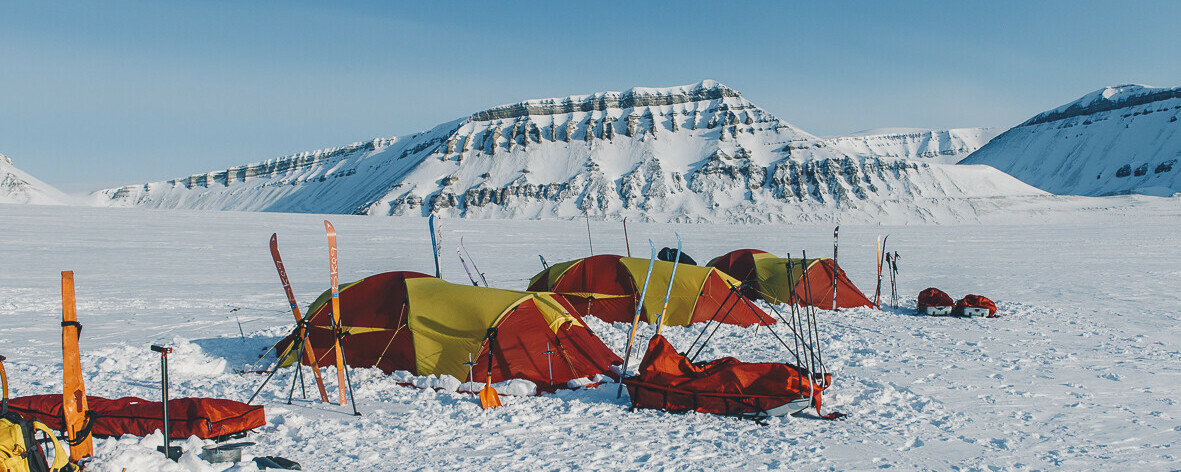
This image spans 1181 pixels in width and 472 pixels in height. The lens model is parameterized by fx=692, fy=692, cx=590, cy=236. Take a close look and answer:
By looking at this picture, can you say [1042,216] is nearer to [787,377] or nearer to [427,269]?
[427,269]

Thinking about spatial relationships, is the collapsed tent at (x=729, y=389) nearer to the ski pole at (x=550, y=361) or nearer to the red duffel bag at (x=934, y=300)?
the ski pole at (x=550, y=361)

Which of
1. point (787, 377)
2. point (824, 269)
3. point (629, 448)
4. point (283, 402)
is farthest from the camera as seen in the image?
point (824, 269)

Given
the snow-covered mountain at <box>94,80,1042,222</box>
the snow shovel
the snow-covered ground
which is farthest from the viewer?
the snow-covered mountain at <box>94,80,1042,222</box>

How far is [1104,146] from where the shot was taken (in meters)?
163

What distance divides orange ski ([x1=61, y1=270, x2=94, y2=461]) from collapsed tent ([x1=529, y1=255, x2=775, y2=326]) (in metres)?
10.1

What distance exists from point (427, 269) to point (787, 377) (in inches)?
815

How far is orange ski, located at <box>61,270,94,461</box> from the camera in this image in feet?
17.6

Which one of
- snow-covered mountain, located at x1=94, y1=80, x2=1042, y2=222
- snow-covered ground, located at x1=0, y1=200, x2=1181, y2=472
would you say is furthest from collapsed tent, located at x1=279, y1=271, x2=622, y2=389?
snow-covered mountain, located at x1=94, y1=80, x2=1042, y2=222

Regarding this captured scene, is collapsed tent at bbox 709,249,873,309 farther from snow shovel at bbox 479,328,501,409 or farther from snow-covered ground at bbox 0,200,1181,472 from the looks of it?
snow shovel at bbox 479,328,501,409

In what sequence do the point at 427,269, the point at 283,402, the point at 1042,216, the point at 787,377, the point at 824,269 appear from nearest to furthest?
1. the point at 787,377
2. the point at 283,402
3. the point at 824,269
4. the point at 427,269
5. the point at 1042,216

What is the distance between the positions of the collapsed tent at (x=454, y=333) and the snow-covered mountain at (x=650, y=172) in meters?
87.8

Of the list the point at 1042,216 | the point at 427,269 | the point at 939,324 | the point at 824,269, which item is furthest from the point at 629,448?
the point at 1042,216

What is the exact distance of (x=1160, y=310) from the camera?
16.2 metres

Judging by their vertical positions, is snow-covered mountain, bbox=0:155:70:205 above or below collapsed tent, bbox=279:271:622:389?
above
